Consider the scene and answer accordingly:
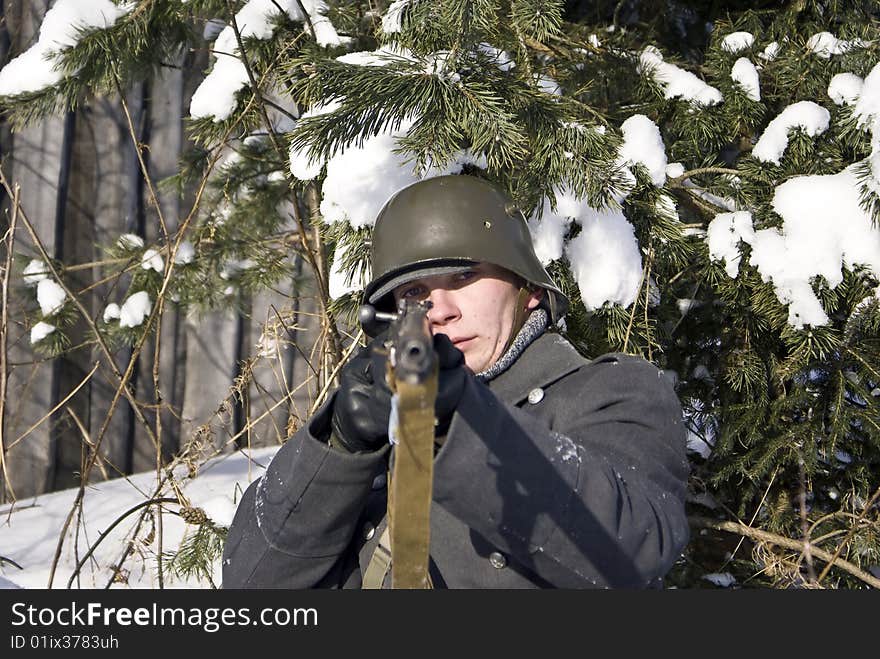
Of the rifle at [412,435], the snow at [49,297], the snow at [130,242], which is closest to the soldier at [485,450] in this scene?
the rifle at [412,435]

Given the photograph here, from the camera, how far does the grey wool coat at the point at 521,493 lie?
1413 mm

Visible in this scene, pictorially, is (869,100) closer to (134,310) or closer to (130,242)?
(134,310)

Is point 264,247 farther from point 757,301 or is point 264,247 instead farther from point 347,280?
point 757,301

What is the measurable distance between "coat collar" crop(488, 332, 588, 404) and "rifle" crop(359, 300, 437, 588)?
2.28ft

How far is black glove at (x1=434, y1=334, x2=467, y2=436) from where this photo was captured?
1298 mm

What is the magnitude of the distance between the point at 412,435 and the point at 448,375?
0.55 feet

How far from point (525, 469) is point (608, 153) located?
3.80ft

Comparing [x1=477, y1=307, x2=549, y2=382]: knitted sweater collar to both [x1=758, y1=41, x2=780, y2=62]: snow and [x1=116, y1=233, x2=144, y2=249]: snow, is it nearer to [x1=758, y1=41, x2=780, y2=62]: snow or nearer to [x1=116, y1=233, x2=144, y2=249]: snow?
[x1=758, y1=41, x2=780, y2=62]: snow

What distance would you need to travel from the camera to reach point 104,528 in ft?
11.5

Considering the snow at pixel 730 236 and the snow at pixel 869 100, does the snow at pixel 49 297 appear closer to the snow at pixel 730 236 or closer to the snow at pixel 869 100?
the snow at pixel 730 236

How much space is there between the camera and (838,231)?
7.81ft

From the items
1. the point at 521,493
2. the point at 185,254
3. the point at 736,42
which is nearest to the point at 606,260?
the point at 736,42

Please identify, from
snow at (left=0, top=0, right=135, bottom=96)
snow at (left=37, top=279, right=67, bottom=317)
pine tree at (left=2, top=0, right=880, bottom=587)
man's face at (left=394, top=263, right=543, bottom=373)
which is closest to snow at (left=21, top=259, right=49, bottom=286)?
snow at (left=37, top=279, right=67, bottom=317)

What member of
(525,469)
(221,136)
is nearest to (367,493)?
(525,469)
